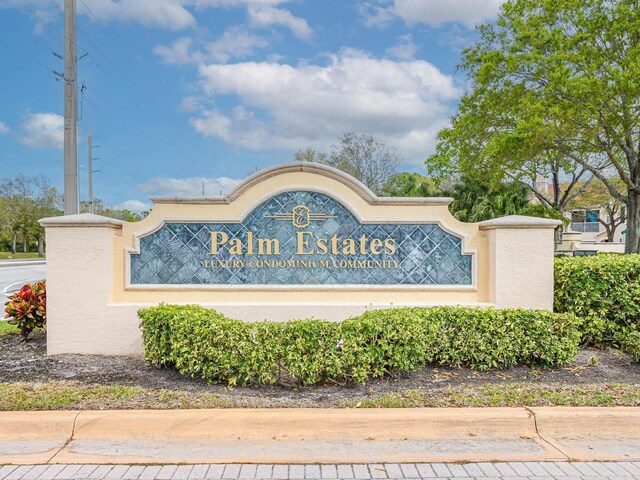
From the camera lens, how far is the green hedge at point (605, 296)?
643 centimetres

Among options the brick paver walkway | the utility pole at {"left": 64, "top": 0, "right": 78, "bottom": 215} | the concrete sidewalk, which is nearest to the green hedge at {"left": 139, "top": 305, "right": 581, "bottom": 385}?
the concrete sidewalk

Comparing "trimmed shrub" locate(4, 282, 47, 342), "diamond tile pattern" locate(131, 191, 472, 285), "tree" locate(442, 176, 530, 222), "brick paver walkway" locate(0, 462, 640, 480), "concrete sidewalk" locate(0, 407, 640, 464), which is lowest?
"brick paver walkway" locate(0, 462, 640, 480)

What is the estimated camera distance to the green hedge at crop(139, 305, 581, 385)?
500 centimetres

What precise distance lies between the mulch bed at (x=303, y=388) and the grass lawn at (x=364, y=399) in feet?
0.60

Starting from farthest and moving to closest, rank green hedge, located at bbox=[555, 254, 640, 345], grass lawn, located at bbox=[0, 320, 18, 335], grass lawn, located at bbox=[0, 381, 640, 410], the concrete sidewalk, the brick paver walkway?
grass lawn, located at bbox=[0, 320, 18, 335], green hedge, located at bbox=[555, 254, 640, 345], grass lawn, located at bbox=[0, 381, 640, 410], the concrete sidewalk, the brick paver walkway

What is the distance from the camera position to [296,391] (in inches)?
196

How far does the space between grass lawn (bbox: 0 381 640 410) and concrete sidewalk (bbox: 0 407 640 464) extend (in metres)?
0.19

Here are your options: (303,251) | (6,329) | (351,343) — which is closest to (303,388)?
(351,343)

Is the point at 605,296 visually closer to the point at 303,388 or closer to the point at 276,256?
the point at 303,388

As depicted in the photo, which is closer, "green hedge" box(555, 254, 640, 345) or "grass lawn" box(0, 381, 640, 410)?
"grass lawn" box(0, 381, 640, 410)

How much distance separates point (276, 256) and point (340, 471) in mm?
3638

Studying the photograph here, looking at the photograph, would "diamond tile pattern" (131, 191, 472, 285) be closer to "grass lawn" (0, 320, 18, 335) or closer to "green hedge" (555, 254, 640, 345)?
"green hedge" (555, 254, 640, 345)

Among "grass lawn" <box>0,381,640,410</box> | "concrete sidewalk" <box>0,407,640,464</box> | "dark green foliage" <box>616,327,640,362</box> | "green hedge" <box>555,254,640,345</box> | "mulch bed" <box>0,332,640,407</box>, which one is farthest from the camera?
"green hedge" <box>555,254,640,345</box>

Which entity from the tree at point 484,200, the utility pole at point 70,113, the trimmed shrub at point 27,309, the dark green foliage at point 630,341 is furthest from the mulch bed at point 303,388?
the tree at point 484,200
